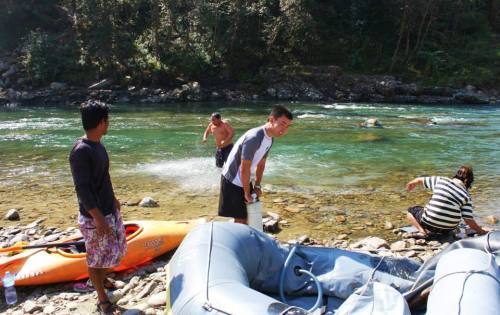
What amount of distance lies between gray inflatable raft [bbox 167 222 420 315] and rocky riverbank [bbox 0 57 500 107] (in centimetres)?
2105

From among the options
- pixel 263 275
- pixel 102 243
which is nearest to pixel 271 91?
pixel 263 275

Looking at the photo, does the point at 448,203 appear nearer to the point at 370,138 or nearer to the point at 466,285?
the point at 466,285

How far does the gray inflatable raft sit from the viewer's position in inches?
110

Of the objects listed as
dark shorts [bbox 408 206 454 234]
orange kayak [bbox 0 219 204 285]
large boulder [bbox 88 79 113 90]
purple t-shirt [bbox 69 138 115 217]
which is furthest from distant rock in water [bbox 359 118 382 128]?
large boulder [bbox 88 79 113 90]

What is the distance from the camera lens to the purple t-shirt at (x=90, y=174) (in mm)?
3176

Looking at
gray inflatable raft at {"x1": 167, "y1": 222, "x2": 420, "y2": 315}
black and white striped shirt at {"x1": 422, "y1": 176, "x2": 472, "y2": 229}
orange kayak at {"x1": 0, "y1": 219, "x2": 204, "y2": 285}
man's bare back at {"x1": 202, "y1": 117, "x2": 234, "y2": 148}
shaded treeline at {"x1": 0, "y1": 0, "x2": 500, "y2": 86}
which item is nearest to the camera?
gray inflatable raft at {"x1": 167, "y1": 222, "x2": 420, "y2": 315}

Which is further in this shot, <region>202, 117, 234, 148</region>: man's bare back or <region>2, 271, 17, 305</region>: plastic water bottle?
<region>202, 117, 234, 148</region>: man's bare back

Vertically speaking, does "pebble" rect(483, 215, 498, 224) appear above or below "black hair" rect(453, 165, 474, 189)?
below

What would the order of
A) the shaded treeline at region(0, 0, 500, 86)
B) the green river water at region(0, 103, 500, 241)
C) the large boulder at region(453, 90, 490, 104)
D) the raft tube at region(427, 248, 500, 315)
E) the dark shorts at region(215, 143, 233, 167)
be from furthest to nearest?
1. the shaded treeline at region(0, 0, 500, 86)
2. the large boulder at region(453, 90, 490, 104)
3. the dark shorts at region(215, 143, 233, 167)
4. the green river water at region(0, 103, 500, 241)
5. the raft tube at region(427, 248, 500, 315)

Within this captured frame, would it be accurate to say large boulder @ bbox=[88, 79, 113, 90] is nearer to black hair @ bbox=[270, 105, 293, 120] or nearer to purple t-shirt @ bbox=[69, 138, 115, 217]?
black hair @ bbox=[270, 105, 293, 120]

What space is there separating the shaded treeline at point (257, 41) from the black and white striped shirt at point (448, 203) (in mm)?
21546

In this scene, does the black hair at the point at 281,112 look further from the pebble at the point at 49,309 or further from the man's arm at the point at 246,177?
the pebble at the point at 49,309

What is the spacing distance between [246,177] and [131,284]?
4.87ft

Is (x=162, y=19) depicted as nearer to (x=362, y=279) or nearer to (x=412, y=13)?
(x=412, y=13)
